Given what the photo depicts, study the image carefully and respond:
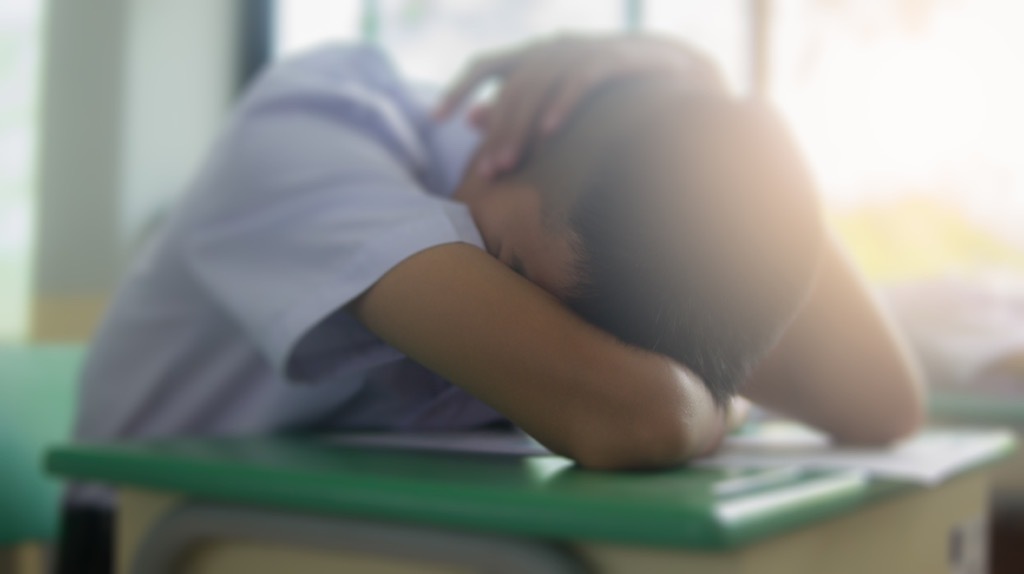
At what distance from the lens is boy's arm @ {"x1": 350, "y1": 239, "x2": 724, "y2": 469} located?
0.24m

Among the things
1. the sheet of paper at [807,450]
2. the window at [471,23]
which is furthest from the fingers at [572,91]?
the window at [471,23]

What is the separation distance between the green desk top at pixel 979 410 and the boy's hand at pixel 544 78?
827 millimetres

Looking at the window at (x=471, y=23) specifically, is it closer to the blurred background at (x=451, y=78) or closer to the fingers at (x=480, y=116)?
the blurred background at (x=451, y=78)

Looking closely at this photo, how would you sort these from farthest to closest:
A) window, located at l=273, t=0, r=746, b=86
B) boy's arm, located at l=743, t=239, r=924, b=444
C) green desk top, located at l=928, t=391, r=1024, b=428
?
window, located at l=273, t=0, r=746, b=86 → green desk top, located at l=928, t=391, r=1024, b=428 → boy's arm, located at l=743, t=239, r=924, b=444

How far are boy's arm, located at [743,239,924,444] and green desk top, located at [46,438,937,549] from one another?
0.36ft

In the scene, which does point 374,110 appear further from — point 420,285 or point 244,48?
point 244,48

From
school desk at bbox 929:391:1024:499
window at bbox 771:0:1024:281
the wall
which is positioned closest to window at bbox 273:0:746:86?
window at bbox 771:0:1024:281

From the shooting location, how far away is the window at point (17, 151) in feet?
7.05

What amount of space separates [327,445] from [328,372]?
18 cm

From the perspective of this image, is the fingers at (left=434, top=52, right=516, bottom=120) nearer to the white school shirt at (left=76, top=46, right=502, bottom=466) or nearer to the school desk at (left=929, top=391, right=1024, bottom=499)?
the white school shirt at (left=76, top=46, right=502, bottom=466)

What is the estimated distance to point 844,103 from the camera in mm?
1679

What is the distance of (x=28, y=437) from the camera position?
88 centimetres

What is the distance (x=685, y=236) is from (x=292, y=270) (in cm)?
28

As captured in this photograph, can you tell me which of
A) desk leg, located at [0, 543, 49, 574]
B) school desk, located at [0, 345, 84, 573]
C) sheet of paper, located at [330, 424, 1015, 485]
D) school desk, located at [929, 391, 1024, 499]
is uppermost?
sheet of paper, located at [330, 424, 1015, 485]
